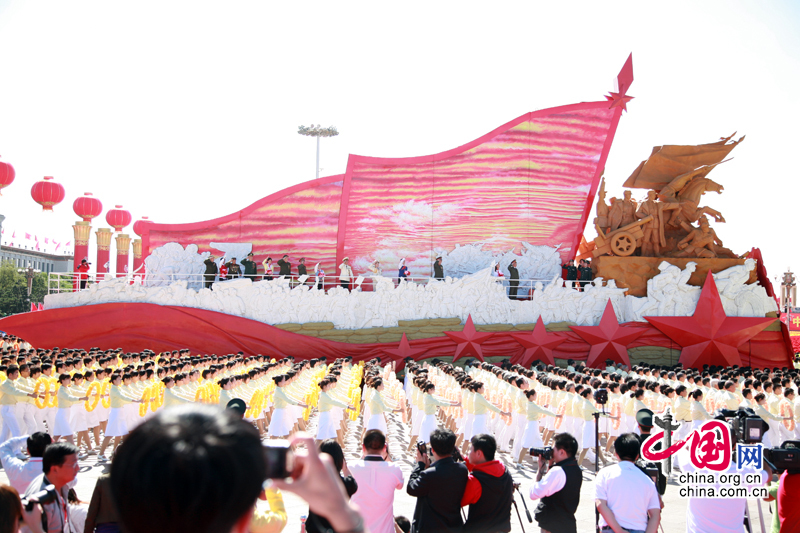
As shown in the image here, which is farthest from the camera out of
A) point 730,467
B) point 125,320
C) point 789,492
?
point 125,320

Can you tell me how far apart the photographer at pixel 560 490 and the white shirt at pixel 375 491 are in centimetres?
89

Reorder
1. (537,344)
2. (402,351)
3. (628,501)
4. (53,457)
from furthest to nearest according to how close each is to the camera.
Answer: (537,344)
(402,351)
(628,501)
(53,457)

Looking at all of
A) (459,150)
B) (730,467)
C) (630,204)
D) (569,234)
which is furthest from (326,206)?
(730,467)

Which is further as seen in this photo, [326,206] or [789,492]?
[326,206]

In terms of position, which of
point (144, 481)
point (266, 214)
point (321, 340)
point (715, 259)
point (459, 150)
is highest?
point (459, 150)

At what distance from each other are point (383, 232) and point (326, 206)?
72.5 inches

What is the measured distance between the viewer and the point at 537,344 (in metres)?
16.0

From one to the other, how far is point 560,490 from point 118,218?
23996 mm

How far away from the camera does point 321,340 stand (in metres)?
15.6

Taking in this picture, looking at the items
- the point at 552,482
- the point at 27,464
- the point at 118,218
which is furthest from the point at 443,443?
the point at 118,218

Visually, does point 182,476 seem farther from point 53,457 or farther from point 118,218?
point 118,218

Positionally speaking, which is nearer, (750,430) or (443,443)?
(443,443)

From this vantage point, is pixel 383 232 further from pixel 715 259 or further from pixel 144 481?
pixel 144 481

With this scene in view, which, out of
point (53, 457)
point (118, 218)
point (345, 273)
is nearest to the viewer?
point (53, 457)
